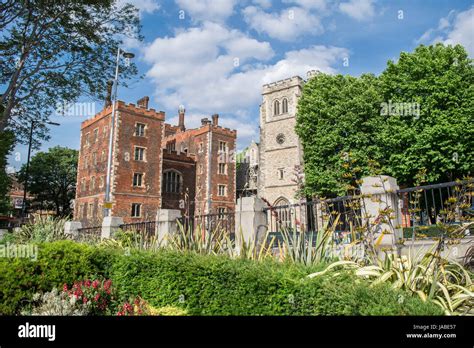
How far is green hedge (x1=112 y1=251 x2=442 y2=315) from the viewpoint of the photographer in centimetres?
375

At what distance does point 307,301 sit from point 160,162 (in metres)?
36.0

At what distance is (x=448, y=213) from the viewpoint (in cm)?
486

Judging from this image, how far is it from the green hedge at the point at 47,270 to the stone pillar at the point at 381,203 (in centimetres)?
589

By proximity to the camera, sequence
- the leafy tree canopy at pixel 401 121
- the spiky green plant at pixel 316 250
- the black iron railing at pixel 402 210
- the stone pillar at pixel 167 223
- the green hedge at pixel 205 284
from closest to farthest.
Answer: the green hedge at pixel 205 284
the black iron railing at pixel 402 210
the spiky green plant at pixel 316 250
the stone pillar at pixel 167 223
the leafy tree canopy at pixel 401 121

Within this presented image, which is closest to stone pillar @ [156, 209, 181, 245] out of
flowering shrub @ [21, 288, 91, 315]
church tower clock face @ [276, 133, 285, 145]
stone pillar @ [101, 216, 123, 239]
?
stone pillar @ [101, 216, 123, 239]

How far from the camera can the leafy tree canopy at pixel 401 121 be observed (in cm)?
2173

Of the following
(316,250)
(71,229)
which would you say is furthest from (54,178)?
(316,250)

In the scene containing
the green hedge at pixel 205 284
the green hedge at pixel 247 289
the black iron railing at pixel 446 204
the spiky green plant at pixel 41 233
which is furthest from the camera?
the spiky green plant at pixel 41 233

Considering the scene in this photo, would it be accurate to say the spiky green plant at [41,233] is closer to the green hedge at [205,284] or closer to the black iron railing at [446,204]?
the green hedge at [205,284]

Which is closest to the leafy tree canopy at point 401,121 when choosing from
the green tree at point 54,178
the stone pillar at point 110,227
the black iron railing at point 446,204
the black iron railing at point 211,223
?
the black iron railing at point 211,223

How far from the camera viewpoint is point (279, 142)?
42.1 meters

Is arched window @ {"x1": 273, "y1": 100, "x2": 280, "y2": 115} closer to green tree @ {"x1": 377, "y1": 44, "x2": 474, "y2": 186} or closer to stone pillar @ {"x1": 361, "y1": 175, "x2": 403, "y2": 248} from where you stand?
green tree @ {"x1": 377, "y1": 44, "x2": 474, "y2": 186}

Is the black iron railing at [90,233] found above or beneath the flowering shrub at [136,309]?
above
